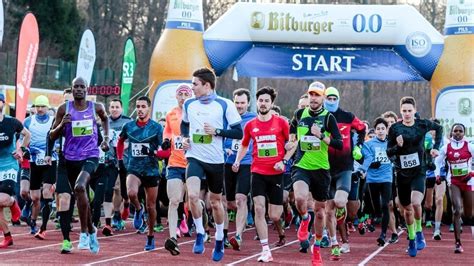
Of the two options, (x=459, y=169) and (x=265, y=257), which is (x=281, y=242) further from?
(x=265, y=257)

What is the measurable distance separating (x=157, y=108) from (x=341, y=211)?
27.2 ft

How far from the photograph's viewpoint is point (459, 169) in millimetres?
16203

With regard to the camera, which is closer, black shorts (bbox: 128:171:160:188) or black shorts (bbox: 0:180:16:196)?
black shorts (bbox: 0:180:16:196)

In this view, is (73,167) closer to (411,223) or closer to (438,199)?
(411,223)

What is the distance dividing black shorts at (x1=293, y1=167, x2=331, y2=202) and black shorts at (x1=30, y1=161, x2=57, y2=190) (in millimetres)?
5223

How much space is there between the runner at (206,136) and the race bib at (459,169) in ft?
14.8

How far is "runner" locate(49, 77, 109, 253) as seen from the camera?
13.0 metres

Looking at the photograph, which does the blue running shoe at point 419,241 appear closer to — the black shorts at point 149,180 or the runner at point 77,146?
the black shorts at point 149,180

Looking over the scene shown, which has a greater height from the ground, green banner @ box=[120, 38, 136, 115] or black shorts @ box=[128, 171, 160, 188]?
green banner @ box=[120, 38, 136, 115]

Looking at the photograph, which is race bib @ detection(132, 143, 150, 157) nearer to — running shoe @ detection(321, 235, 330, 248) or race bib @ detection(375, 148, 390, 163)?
running shoe @ detection(321, 235, 330, 248)

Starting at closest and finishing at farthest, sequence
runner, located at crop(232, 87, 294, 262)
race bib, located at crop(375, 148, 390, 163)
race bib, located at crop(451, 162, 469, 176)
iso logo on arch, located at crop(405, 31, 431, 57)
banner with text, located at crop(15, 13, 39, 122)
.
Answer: runner, located at crop(232, 87, 294, 262)
race bib, located at crop(451, 162, 469, 176)
race bib, located at crop(375, 148, 390, 163)
iso logo on arch, located at crop(405, 31, 431, 57)
banner with text, located at crop(15, 13, 39, 122)

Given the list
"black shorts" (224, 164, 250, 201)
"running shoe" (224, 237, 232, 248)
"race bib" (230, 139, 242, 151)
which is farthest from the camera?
"race bib" (230, 139, 242, 151)

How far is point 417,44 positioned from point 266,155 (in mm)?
9509

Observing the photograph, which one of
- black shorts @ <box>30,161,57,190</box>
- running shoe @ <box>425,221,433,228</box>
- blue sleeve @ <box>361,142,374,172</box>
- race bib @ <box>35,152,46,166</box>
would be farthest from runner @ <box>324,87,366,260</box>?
running shoe @ <box>425,221,433,228</box>
